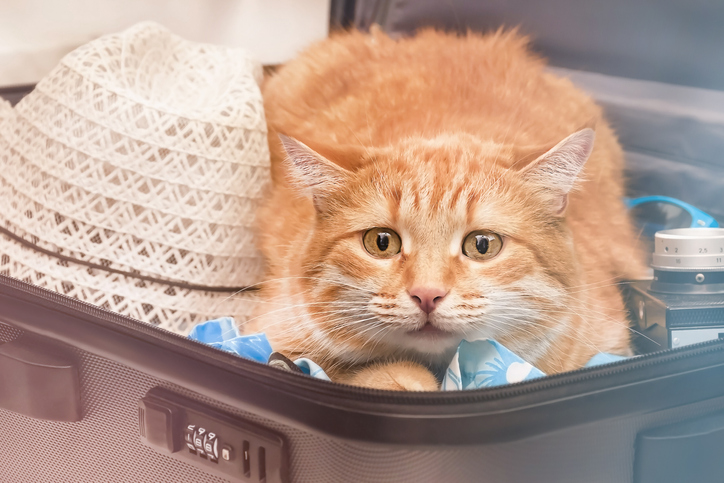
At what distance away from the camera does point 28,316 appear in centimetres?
78

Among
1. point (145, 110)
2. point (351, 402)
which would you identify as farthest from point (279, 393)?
point (145, 110)

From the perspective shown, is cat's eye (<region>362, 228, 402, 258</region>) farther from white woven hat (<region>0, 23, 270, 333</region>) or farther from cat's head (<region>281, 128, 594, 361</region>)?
white woven hat (<region>0, 23, 270, 333</region>)

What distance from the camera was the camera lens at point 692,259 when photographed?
787 millimetres

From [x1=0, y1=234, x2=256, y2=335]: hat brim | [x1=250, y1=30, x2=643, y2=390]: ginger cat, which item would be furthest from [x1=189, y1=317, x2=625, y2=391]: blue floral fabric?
[x1=0, y1=234, x2=256, y2=335]: hat brim

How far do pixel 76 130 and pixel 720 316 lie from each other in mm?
1002

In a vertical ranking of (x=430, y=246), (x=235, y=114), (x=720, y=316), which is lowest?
(x=720, y=316)

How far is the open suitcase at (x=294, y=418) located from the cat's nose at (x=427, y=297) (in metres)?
0.14

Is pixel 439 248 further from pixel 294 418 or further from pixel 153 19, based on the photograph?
pixel 153 19

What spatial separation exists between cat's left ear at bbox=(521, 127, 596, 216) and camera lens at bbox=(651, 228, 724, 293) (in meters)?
0.15

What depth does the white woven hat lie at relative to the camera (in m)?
1.04

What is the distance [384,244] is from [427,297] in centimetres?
12

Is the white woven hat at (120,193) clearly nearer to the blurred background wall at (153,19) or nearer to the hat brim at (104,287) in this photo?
the hat brim at (104,287)

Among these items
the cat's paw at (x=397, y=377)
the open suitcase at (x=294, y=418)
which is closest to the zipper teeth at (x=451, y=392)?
the open suitcase at (x=294, y=418)

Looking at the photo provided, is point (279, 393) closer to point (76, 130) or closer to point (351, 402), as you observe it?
point (351, 402)
